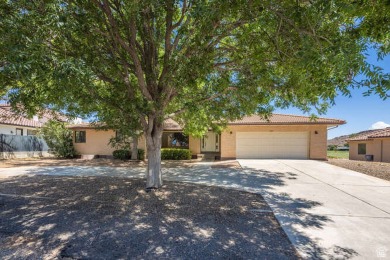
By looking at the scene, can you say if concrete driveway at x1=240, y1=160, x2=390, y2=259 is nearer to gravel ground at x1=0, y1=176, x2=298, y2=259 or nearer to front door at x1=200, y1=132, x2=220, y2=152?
gravel ground at x1=0, y1=176, x2=298, y2=259

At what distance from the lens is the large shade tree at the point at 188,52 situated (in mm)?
3984

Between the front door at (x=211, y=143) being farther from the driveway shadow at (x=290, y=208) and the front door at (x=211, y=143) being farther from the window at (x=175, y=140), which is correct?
the driveway shadow at (x=290, y=208)

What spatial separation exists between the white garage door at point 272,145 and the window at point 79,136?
14.3 metres

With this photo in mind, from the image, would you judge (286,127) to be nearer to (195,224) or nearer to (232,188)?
(232,188)

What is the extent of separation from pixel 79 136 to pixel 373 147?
29.3m

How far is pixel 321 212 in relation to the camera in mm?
6223

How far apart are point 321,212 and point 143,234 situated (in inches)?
180

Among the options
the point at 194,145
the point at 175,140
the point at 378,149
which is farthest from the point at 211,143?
the point at 378,149

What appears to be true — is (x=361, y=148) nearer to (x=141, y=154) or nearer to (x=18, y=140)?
(x=141, y=154)

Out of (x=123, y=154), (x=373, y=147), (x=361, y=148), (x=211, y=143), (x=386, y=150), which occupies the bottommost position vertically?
(x=123, y=154)

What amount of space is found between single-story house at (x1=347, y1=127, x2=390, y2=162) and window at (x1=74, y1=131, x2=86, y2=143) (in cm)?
2468

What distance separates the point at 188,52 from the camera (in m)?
6.91

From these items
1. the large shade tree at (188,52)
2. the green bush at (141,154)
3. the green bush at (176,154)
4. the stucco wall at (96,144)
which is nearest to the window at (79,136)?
the stucco wall at (96,144)

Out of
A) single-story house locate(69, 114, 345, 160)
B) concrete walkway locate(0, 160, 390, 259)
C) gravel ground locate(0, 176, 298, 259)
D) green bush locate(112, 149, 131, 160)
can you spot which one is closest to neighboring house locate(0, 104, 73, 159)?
green bush locate(112, 149, 131, 160)
